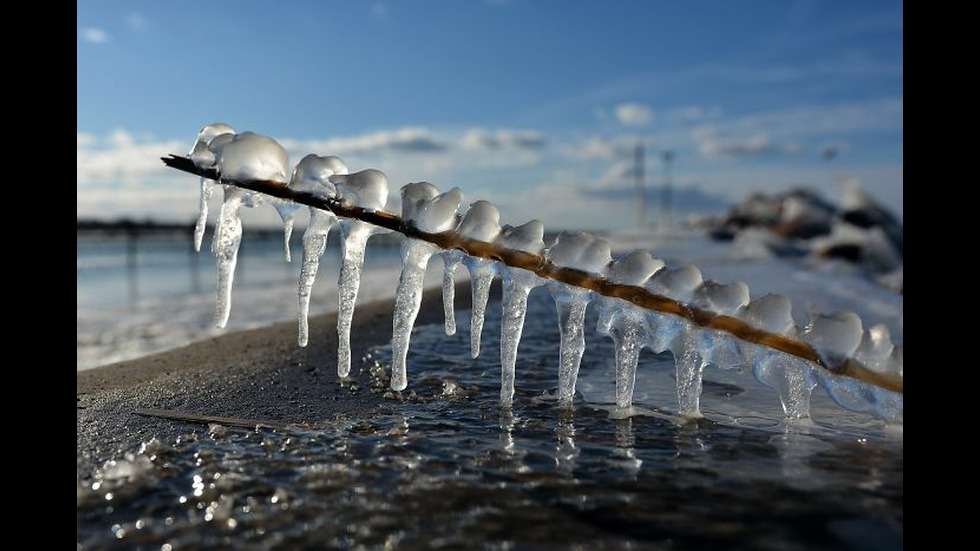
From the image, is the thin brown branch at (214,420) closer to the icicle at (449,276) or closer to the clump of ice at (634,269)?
the icicle at (449,276)

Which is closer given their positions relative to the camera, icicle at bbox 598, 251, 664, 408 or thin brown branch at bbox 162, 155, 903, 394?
thin brown branch at bbox 162, 155, 903, 394

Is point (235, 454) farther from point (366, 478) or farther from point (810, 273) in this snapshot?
point (810, 273)

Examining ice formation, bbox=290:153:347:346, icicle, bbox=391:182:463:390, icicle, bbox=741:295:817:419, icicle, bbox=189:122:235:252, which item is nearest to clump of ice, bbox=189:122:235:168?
icicle, bbox=189:122:235:252

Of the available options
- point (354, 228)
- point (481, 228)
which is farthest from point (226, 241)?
point (481, 228)

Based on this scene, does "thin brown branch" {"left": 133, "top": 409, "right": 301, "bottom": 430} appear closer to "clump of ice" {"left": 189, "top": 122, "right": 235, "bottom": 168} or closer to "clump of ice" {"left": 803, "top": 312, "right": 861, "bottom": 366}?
"clump of ice" {"left": 189, "top": 122, "right": 235, "bottom": 168}

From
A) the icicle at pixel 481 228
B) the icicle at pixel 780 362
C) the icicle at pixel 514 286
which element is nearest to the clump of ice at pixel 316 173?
the icicle at pixel 481 228
